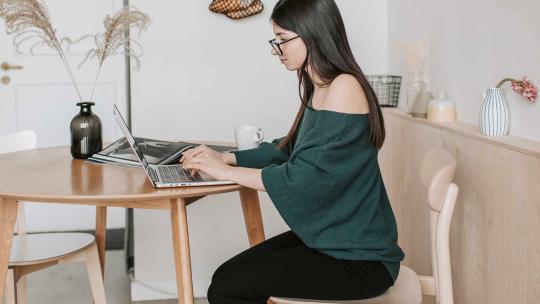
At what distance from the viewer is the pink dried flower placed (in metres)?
1.50

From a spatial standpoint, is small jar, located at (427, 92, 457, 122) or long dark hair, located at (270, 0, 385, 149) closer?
long dark hair, located at (270, 0, 385, 149)

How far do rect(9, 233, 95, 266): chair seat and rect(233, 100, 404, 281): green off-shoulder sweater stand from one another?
2.75 ft

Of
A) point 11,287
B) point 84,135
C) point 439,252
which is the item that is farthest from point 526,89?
point 11,287

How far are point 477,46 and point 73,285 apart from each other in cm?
205

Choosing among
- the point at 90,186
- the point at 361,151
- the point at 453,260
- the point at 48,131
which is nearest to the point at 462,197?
the point at 453,260

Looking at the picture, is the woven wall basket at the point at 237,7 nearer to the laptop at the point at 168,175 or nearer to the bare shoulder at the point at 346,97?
the laptop at the point at 168,175

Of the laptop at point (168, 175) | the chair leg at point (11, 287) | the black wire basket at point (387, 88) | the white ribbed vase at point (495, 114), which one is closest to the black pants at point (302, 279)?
the laptop at point (168, 175)

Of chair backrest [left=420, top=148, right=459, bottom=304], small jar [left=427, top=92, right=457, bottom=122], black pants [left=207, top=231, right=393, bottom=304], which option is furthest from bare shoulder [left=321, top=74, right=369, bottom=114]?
small jar [left=427, top=92, right=457, bottom=122]

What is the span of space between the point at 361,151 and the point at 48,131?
2.41 metres

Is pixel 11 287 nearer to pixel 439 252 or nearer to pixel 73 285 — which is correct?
pixel 73 285

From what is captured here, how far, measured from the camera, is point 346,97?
144cm

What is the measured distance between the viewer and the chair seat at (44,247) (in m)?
1.90

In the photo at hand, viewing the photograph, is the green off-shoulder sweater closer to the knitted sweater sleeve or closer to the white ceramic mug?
the knitted sweater sleeve

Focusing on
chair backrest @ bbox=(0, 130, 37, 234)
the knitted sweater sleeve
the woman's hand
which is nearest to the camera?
the knitted sweater sleeve
